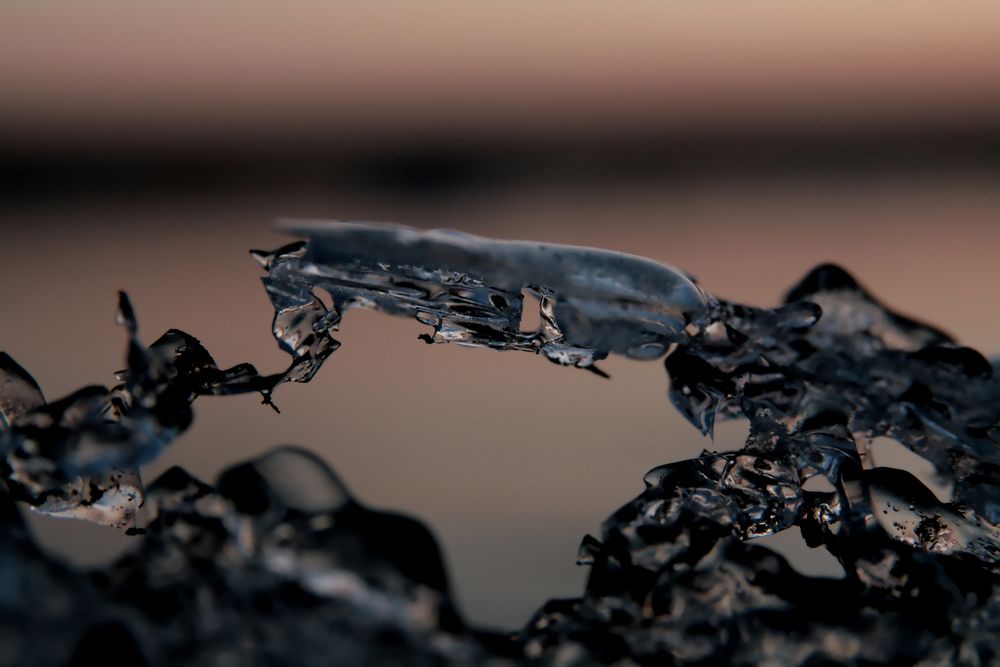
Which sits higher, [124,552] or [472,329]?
[472,329]

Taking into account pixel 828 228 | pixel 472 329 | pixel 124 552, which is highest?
pixel 472 329

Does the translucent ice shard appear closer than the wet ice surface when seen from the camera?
No

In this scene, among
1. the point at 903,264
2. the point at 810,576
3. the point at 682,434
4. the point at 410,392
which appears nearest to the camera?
the point at 810,576

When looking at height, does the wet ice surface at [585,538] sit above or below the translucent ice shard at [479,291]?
below

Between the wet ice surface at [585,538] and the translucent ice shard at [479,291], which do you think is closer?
the wet ice surface at [585,538]

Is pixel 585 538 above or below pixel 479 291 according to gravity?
below

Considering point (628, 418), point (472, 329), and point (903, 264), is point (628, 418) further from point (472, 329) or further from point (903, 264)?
point (903, 264)

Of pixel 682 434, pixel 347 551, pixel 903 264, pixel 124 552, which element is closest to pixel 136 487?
pixel 124 552

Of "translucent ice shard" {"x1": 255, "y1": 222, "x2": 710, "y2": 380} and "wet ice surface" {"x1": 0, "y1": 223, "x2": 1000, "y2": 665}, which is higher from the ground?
"translucent ice shard" {"x1": 255, "y1": 222, "x2": 710, "y2": 380}
